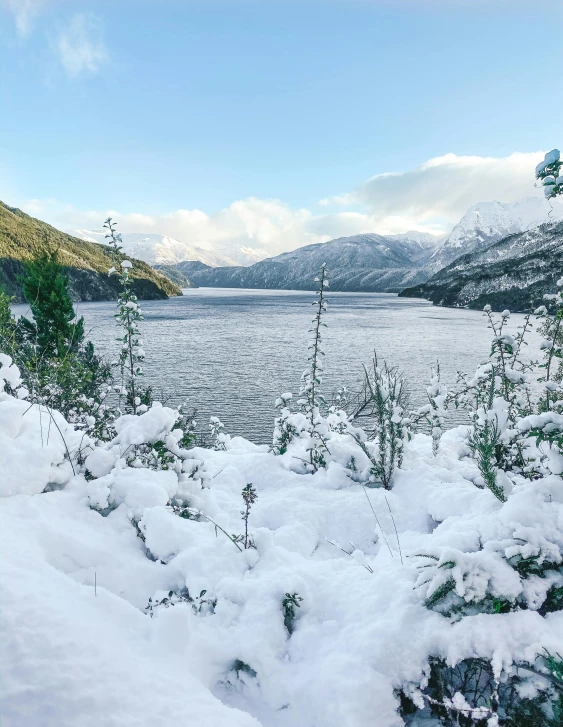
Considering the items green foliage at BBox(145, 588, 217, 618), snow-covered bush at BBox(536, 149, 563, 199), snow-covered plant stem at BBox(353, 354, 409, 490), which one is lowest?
green foliage at BBox(145, 588, 217, 618)

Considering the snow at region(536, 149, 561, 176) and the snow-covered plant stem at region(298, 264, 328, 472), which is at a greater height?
the snow at region(536, 149, 561, 176)

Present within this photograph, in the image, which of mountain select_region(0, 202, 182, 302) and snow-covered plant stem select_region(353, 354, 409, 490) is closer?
snow-covered plant stem select_region(353, 354, 409, 490)

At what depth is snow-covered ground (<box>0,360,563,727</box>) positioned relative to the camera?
7.25 ft

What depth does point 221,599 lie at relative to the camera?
11.4 feet

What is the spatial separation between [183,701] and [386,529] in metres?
3.50

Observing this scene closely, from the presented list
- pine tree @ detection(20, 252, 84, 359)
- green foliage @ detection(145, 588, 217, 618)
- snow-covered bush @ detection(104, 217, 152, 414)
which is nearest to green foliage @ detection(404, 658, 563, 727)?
green foliage @ detection(145, 588, 217, 618)

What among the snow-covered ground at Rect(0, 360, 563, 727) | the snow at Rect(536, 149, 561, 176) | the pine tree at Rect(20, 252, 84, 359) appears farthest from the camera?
the pine tree at Rect(20, 252, 84, 359)

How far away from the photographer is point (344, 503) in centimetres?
569

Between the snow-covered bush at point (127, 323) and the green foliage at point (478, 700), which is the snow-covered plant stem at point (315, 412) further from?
the green foliage at point (478, 700)

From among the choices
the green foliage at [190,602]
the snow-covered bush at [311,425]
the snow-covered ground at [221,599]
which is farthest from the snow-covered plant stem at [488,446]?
the green foliage at [190,602]

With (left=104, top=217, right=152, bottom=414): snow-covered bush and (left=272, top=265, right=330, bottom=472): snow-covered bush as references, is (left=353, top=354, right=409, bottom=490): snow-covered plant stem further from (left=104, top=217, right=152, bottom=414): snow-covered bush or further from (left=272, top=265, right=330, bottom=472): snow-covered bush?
(left=104, top=217, right=152, bottom=414): snow-covered bush

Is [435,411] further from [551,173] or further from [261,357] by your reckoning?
[261,357]

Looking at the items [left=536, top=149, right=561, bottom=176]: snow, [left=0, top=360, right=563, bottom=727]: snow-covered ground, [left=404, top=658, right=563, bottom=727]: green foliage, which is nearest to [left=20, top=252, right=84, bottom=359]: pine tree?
[left=0, top=360, right=563, bottom=727]: snow-covered ground

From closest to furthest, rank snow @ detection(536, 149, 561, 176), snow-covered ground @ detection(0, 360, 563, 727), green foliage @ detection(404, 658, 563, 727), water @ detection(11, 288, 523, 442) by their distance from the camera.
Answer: snow-covered ground @ detection(0, 360, 563, 727) → green foliage @ detection(404, 658, 563, 727) → snow @ detection(536, 149, 561, 176) → water @ detection(11, 288, 523, 442)
